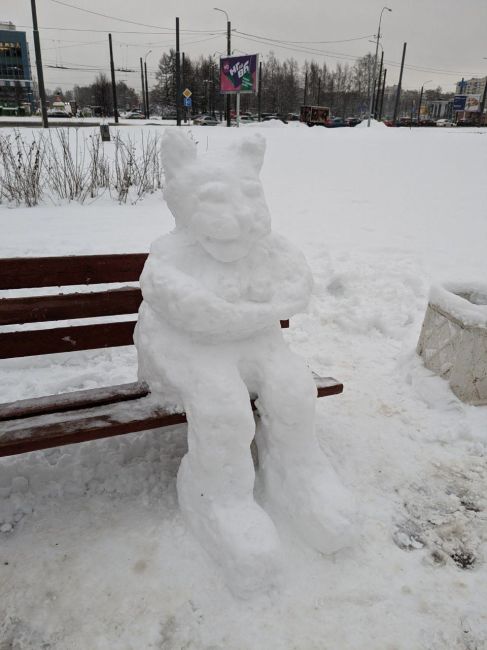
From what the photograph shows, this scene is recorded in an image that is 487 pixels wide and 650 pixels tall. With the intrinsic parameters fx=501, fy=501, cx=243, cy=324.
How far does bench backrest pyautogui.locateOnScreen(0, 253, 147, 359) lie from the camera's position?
8.95ft

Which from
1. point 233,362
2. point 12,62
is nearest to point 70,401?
point 233,362

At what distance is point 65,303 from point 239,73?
21235 mm

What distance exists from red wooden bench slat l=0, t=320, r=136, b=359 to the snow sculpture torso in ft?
2.48

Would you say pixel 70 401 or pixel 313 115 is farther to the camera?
pixel 313 115

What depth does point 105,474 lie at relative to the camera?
99.3 inches

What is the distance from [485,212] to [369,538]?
6297 millimetres

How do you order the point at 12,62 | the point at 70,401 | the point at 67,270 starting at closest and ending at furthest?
1. the point at 70,401
2. the point at 67,270
3. the point at 12,62

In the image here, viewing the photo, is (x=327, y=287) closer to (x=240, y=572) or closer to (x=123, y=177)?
(x=240, y=572)

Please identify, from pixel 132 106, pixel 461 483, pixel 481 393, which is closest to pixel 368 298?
pixel 481 393

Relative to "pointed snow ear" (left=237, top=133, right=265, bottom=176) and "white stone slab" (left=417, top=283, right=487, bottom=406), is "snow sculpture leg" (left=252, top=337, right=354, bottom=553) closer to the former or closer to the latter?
"pointed snow ear" (left=237, top=133, right=265, bottom=176)

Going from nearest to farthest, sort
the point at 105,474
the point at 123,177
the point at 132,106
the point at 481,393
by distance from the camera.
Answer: the point at 105,474 → the point at 481,393 → the point at 123,177 → the point at 132,106

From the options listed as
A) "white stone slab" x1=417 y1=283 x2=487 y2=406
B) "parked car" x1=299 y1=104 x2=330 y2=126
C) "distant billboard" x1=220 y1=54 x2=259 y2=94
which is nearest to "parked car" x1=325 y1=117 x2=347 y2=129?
"parked car" x1=299 y1=104 x2=330 y2=126

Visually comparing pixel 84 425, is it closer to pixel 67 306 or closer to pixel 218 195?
pixel 67 306

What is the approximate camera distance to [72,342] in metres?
2.87
